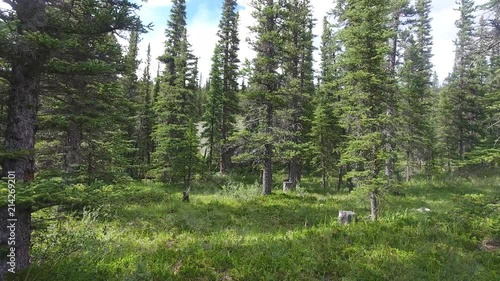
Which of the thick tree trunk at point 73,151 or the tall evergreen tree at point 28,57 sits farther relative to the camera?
the thick tree trunk at point 73,151

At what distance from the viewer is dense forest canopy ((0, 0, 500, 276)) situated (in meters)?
5.76

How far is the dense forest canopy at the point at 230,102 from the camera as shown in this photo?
576 centimetres

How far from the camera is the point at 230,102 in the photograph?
3472cm

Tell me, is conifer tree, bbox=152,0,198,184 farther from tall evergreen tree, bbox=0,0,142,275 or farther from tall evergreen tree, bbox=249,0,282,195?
tall evergreen tree, bbox=0,0,142,275

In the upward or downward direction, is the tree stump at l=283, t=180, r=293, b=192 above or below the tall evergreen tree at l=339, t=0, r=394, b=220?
below

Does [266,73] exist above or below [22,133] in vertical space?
above

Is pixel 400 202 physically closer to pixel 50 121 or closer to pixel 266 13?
pixel 266 13

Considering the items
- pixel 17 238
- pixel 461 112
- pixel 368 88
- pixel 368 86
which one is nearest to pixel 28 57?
pixel 17 238

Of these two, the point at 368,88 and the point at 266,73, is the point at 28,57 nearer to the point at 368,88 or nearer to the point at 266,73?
the point at 368,88

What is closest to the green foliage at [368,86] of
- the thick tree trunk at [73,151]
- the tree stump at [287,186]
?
the tree stump at [287,186]

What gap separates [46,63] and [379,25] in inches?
532

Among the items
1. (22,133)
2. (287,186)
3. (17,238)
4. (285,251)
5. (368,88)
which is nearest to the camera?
(17,238)

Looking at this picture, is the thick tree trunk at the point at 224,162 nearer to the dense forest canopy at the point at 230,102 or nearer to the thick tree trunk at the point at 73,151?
the dense forest canopy at the point at 230,102

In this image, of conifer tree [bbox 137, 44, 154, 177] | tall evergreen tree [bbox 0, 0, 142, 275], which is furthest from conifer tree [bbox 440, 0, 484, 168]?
tall evergreen tree [bbox 0, 0, 142, 275]
